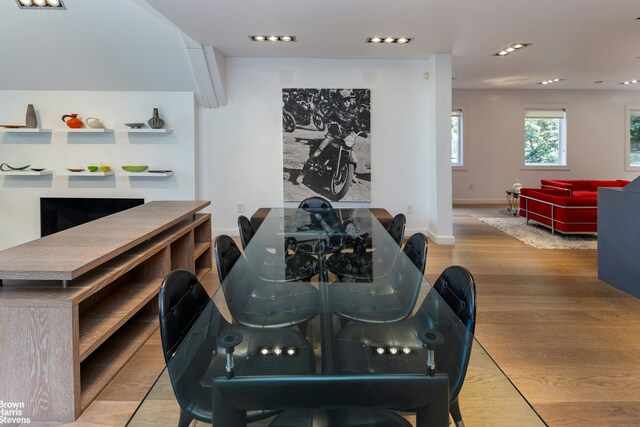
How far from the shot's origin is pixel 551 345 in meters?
2.40

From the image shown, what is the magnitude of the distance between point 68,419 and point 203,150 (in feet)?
14.1

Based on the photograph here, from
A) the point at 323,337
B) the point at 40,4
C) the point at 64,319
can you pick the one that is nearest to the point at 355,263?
the point at 323,337

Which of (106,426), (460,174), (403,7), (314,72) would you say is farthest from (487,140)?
(106,426)

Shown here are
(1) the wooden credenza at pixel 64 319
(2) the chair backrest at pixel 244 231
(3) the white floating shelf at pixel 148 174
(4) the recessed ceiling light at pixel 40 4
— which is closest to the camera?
(1) the wooden credenza at pixel 64 319

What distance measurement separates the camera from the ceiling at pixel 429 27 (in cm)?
356

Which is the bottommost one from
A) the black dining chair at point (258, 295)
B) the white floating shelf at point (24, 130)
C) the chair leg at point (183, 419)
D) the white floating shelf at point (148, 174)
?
the chair leg at point (183, 419)

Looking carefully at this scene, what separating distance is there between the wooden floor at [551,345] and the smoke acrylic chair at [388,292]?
2.34 feet

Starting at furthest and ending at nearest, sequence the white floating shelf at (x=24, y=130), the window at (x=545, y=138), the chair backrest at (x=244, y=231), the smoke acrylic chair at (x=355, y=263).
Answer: the window at (x=545, y=138), the white floating shelf at (x=24, y=130), the chair backrest at (x=244, y=231), the smoke acrylic chair at (x=355, y=263)

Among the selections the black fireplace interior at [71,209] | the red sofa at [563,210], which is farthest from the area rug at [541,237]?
the black fireplace interior at [71,209]

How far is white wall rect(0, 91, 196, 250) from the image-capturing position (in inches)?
210

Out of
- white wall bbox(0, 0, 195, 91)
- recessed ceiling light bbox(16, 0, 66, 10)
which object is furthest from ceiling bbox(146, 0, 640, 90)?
recessed ceiling light bbox(16, 0, 66, 10)

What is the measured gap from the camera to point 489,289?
137 inches

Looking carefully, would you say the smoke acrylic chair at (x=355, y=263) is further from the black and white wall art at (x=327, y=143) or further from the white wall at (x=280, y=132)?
the white wall at (x=280, y=132)

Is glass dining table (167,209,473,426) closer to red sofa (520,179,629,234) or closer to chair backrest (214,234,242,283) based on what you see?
chair backrest (214,234,242,283)
